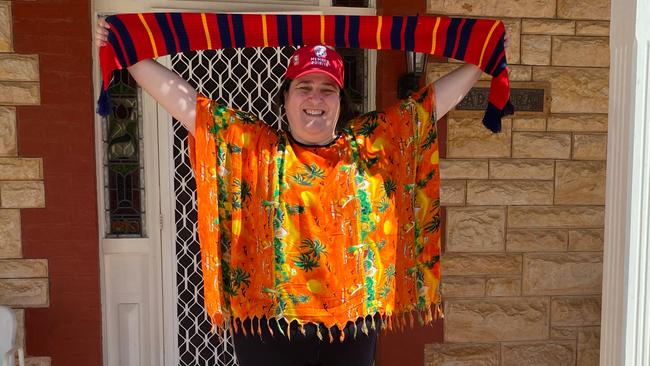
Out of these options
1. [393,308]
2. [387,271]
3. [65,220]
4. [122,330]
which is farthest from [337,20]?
[122,330]

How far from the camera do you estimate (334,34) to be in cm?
214

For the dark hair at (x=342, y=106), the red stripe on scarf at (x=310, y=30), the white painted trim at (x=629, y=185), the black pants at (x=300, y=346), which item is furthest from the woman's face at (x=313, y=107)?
the white painted trim at (x=629, y=185)

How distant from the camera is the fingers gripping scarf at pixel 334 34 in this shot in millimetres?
2066

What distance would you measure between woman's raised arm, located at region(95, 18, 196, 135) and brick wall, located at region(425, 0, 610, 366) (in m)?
1.79

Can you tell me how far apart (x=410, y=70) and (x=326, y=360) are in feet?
5.98

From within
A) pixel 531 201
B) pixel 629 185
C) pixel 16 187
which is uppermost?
pixel 629 185

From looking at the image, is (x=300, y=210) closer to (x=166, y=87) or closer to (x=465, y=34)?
(x=166, y=87)

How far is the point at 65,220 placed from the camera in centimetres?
315

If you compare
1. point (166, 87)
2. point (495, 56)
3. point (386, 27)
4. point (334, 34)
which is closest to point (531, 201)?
point (495, 56)

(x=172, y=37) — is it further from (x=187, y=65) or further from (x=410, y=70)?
(x=410, y=70)

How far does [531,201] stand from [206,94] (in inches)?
81.7

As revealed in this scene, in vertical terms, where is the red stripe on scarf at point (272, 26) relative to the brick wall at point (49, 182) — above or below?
above

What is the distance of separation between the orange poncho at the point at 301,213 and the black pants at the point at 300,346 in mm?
46

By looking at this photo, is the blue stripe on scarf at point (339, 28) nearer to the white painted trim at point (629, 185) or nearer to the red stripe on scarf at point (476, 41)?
the red stripe on scarf at point (476, 41)
